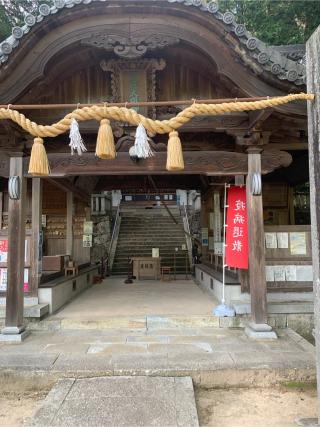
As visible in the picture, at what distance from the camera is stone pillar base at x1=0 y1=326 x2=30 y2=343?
571 cm

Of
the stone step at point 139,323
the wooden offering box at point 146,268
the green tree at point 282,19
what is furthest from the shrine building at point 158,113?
the green tree at point 282,19

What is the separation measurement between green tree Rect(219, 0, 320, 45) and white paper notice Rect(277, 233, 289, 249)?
9.10m

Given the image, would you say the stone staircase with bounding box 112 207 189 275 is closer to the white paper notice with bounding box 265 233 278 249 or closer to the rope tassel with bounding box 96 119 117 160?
the white paper notice with bounding box 265 233 278 249

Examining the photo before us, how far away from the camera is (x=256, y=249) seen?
6.09 meters

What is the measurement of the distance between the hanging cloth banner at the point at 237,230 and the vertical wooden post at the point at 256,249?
41 centimetres

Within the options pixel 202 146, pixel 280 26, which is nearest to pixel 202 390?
pixel 202 146

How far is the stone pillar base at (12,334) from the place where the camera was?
5.71 meters

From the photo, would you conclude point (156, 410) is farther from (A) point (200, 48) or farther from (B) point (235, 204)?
(A) point (200, 48)

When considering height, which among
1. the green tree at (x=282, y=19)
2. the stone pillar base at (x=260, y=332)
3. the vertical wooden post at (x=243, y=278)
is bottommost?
the stone pillar base at (x=260, y=332)

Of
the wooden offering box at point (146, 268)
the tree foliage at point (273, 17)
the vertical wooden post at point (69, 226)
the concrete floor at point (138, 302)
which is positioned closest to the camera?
the concrete floor at point (138, 302)

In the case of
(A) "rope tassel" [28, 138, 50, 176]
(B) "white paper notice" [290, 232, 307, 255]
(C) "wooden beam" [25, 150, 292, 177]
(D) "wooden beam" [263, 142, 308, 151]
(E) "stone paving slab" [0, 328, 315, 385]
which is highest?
A: (D) "wooden beam" [263, 142, 308, 151]

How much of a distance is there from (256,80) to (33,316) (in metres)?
5.73

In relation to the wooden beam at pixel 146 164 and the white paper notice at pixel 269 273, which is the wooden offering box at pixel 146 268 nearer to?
the white paper notice at pixel 269 273

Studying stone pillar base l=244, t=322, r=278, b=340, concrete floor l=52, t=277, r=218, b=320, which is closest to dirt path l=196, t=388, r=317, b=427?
stone pillar base l=244, t=322, r=278, b=340
